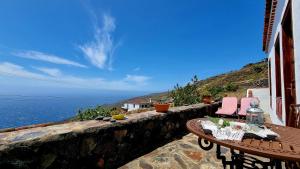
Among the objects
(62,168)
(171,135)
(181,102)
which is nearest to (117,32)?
(181,102)

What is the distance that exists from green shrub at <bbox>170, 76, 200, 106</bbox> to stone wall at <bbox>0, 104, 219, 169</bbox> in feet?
15.4

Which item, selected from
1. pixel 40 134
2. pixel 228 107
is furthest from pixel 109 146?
pixel 228 107

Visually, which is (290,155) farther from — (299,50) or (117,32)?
(117,32)

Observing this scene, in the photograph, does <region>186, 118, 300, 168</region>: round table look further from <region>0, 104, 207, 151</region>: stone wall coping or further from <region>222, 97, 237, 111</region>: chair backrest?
<region>222, 97, 237, 111</region>: chair backrest

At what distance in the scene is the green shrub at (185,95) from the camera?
28.5 feet

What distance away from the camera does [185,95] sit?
28.9 feet

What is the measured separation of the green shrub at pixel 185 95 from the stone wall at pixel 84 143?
4.68 meters

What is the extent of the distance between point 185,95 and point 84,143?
6772mm

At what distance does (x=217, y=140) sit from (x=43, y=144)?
1654 millimetres

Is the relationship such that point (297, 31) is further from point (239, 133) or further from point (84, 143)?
point (84, 143)

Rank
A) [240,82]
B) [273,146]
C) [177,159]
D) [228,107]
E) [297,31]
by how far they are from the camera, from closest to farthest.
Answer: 1. [273,146]
2. [297,31]
3. [177,159]
4. [228,107]
5. [240,82]

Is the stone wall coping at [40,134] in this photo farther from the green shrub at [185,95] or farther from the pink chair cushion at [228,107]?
the green shrub at [185,95]

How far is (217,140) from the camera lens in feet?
5.10

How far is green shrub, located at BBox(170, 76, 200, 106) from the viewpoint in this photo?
868 cm
